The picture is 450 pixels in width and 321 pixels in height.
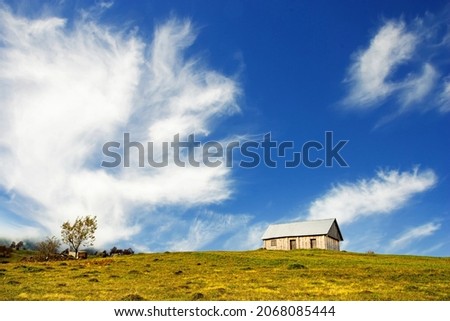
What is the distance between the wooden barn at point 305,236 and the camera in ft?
299

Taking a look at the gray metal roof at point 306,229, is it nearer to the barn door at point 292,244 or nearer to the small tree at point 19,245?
the barn door at point 292,244

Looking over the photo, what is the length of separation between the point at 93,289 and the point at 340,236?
7851 centimetres

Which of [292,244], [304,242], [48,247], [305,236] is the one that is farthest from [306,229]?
[48,247]

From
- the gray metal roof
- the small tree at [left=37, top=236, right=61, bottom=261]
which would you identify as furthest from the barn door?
the small tree at [left=37, top=236, right=61, bottom=261]

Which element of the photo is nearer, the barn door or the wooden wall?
the wooden wall

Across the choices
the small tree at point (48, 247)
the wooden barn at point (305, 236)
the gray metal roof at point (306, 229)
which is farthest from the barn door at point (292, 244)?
the small tree at point (48, 247)

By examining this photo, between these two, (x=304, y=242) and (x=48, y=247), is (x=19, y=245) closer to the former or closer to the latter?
(x=48, y=247)

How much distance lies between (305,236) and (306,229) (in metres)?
1.81

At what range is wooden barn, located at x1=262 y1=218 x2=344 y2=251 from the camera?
91.2 meters

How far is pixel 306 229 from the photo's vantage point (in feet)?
308

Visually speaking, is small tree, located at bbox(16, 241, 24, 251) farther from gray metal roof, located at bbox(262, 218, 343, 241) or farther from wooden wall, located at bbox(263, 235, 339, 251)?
wooden wall, located at bbox(263, 235, 339, 251)
